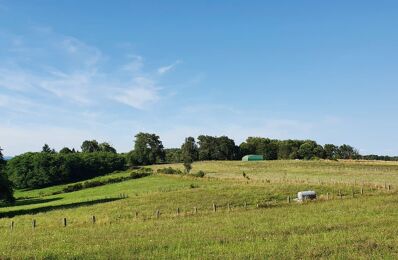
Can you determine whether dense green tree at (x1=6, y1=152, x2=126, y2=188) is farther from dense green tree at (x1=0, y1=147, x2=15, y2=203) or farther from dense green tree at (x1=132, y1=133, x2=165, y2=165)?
dense green tree at (x1=0, y1=147, x2=15, y2=203)

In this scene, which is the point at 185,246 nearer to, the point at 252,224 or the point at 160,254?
the point at 160,254

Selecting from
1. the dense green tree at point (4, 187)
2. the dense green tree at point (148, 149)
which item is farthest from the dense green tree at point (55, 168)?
the dense green tree at point (4, 187)

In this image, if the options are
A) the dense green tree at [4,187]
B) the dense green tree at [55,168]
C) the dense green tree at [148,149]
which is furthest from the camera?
the dense green tree at [148,149]

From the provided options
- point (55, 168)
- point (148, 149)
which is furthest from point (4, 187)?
point (148, 149)

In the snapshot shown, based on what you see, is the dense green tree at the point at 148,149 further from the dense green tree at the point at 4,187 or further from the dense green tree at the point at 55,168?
the dense green tree at the point at 4,187

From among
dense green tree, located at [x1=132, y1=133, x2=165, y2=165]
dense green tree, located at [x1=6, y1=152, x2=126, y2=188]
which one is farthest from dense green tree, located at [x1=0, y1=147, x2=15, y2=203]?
dense green tree, located at [x1=132, y1=133, x2=165, y2=165]

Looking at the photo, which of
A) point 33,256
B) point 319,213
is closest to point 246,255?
point 33,256

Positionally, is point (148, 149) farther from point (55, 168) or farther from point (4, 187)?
point (4, 187)

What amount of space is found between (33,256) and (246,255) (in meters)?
8.66

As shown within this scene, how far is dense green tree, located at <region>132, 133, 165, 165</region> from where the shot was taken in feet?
606

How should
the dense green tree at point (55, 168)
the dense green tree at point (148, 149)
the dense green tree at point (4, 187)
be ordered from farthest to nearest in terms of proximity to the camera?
the dense green tree at point (148, 149) → the dense green tree at point (55, 168) → the dense green tree at point (4, 187)

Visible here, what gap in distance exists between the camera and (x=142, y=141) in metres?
189

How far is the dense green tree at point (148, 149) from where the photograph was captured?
18475 centimetres

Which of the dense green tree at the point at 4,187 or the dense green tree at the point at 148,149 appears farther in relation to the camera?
the dense green tree at the point at 148,149
